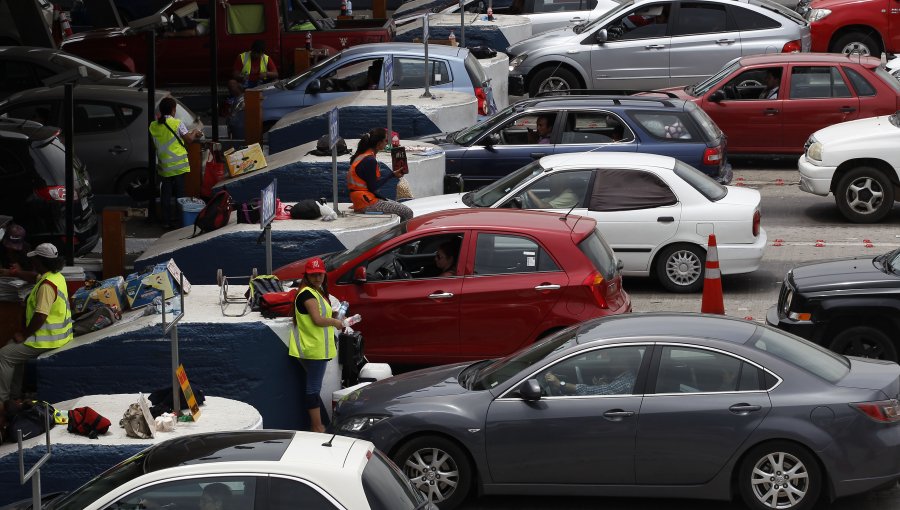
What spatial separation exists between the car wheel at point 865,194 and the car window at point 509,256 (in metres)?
6.59

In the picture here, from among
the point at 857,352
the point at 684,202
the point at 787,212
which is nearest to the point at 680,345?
the point at 857,352

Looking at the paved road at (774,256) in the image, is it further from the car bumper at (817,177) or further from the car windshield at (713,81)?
the car windshield at (713,81)

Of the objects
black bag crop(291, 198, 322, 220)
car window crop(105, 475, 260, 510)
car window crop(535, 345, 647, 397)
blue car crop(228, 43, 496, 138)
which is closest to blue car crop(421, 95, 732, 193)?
black bag crop(291, 198, 322, 220)

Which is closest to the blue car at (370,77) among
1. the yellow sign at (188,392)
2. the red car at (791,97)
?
the red car at (791,97)

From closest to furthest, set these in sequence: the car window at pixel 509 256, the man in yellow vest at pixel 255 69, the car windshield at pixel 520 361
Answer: the car windshield at pixel 520 361 < the car window at pixel 509 256 < the man in yellow vest at pixel 255 69

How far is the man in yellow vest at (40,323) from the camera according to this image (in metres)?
10.3

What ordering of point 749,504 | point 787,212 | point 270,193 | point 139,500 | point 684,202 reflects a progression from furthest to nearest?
point 787,212 < point 684,202 < point 270,193 < point 749,504 < point 139,500

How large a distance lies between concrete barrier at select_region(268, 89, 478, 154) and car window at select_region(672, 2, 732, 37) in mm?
5298

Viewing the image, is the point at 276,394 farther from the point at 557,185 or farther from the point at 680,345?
the point at 557,185

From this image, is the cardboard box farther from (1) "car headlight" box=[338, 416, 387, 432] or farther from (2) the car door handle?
(2) the car door handle

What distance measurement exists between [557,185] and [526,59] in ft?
29.6

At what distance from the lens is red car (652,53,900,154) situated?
18.9m

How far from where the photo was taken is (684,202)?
14.1 metres

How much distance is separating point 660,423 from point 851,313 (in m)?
3.24
